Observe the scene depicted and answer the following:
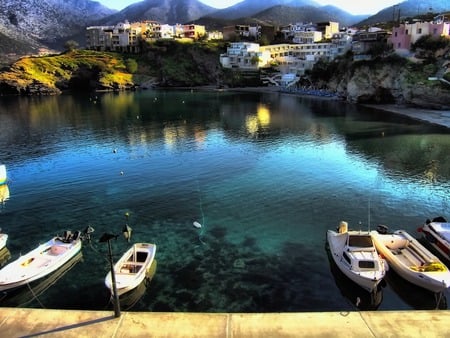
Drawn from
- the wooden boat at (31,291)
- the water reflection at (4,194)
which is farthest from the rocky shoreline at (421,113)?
the water reflection at (4,194)

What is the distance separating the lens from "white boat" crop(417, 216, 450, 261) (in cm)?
2706

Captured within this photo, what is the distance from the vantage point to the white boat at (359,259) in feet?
74.2

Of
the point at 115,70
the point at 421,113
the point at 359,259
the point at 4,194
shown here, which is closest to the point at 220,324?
the point at 359,259

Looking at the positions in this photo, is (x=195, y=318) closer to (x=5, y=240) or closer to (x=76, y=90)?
(x=5, y=240)

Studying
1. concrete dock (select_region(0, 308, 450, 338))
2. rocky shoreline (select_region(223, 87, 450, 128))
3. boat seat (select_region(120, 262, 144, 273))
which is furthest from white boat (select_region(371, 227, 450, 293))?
rocky shoreline (select_region(223, 87, 450, 128))

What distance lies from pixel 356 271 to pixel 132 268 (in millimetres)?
14073

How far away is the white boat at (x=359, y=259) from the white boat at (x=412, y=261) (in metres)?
1.64

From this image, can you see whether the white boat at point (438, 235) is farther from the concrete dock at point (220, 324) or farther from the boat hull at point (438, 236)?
the concrete dock at point (220, 324)

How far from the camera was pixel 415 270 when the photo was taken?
23.1 m

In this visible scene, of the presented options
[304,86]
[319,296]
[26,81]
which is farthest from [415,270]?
[26,81]

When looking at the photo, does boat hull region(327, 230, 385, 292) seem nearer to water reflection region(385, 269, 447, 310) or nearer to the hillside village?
water reflection region(385, 269, 447, 310)

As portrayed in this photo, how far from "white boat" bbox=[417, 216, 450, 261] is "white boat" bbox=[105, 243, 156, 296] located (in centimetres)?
2078

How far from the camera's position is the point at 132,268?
23.9 metres

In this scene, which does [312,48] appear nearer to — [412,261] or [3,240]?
[412,261]
